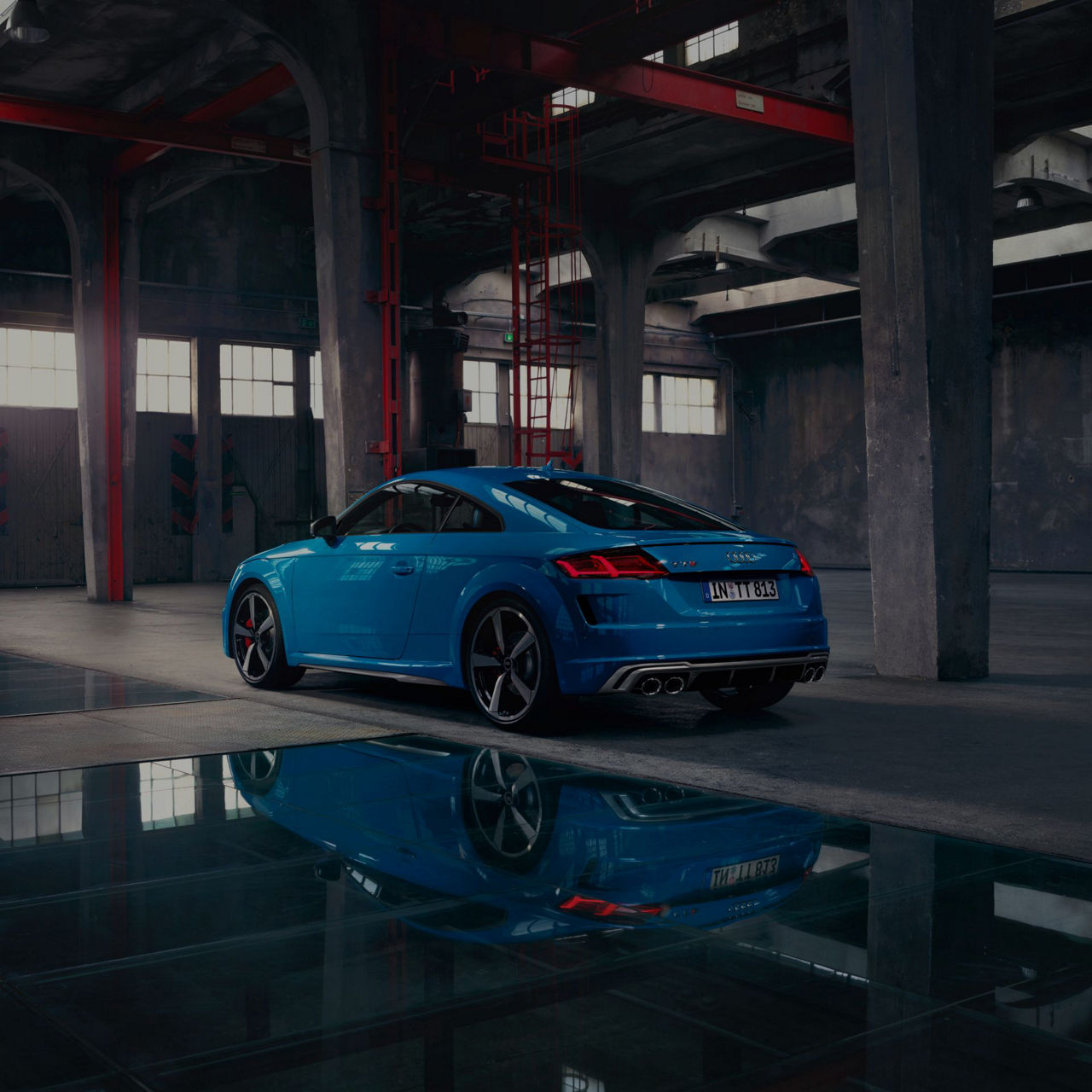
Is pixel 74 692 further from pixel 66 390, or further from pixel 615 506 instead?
pixel 66 390

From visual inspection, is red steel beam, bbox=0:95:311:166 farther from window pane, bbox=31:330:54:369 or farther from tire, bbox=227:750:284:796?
tire, bbox=227:750:284:796

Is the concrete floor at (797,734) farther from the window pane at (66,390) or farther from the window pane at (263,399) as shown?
the window pane at (263,399)

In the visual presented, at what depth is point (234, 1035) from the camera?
265cm

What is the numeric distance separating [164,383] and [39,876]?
900 inches

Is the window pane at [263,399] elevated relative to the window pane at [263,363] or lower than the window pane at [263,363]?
lower

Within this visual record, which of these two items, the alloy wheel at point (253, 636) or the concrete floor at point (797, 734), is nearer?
the concrete floor at point (797, 734)

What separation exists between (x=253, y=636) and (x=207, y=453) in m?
17.8

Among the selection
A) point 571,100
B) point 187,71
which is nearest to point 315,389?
point 571,100

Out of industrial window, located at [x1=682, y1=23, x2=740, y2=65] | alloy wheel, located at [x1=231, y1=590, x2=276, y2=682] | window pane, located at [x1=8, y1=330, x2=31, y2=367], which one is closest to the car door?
alloy wheel, located at [x1=231, y1=590, x2=276, y2=682]

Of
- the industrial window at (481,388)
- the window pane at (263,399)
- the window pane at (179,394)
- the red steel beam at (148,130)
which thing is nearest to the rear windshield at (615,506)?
the red steel beam at (148,130)

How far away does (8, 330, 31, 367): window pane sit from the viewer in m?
24.1

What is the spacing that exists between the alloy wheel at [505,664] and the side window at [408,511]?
0.83 meters

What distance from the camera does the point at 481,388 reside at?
98.2ft

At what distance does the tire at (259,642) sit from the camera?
845cm
